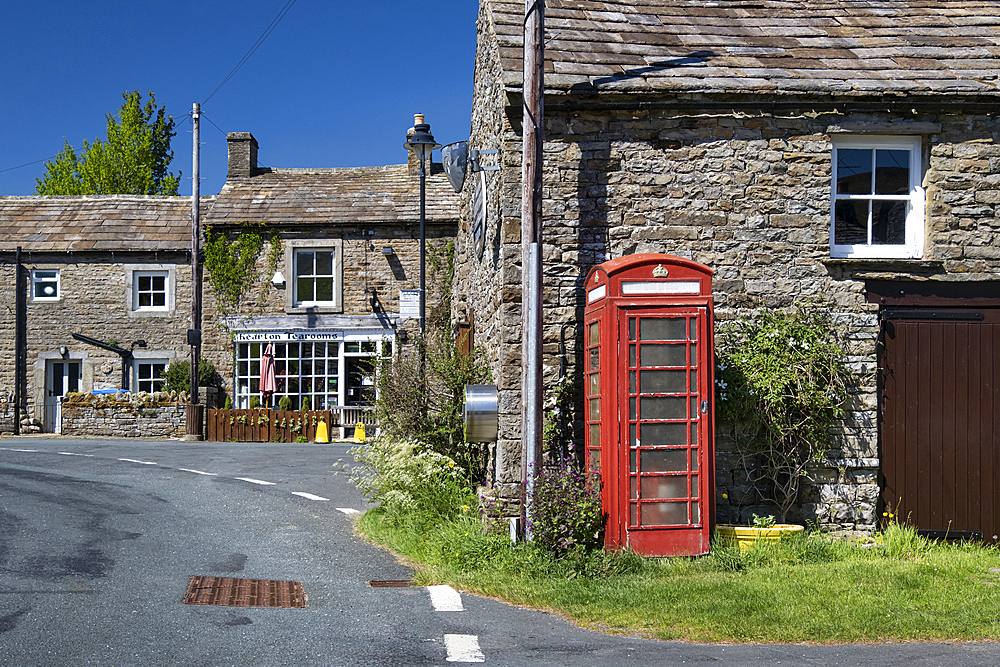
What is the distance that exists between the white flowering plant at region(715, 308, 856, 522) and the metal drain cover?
4.28 m

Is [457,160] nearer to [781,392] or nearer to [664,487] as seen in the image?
[781,392]

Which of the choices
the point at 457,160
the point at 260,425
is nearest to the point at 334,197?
the point at 260,425

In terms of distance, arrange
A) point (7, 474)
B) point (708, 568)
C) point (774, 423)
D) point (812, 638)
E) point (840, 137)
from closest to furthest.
→ 1. point (812, 638)
2. point (708, 568)
3. point (774, 423)
4. point (840, 137)
5. point (7, 474)

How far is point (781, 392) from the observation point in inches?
344

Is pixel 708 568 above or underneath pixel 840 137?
underneath

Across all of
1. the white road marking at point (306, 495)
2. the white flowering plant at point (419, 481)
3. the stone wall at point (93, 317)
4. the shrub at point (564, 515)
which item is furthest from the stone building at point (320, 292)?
the shrub at point (564, 515)

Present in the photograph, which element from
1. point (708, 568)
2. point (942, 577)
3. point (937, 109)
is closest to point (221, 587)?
point (708, 568)

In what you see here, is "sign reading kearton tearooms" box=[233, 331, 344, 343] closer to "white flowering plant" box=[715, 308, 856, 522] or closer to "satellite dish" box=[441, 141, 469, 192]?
"satellite dish" box=[441, 141, 469, 192]

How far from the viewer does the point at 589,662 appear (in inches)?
216

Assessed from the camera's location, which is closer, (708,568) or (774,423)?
(708,568)

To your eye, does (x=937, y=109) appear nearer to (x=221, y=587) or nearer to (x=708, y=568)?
(x=708, y=568)

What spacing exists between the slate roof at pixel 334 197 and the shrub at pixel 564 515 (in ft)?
56.9

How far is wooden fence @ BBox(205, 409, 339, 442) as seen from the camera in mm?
23250

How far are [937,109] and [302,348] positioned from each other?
62.3ft
